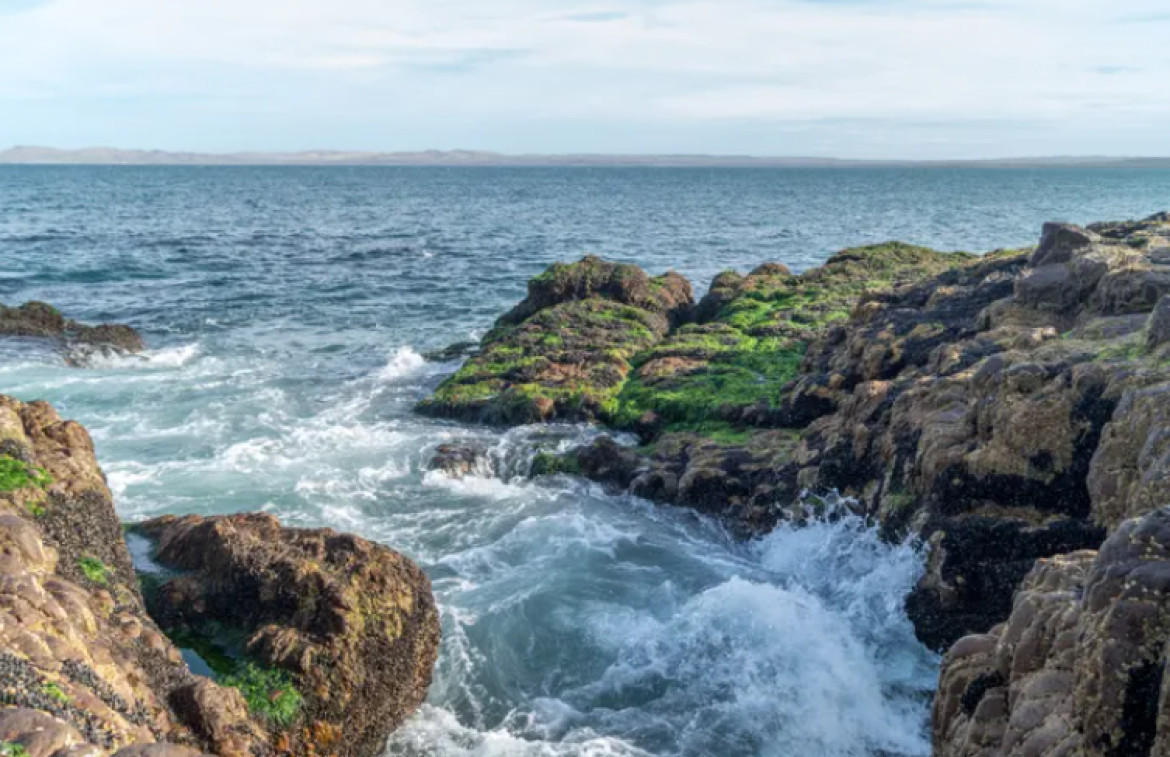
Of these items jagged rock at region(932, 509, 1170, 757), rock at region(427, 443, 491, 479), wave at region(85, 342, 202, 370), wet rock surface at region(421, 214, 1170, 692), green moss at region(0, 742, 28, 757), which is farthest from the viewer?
wave at region(85, 342, 202, 370)

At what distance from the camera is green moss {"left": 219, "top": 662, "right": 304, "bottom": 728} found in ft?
30.4

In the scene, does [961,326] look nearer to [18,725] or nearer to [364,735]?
[364,735]

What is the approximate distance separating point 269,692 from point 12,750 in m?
4.45

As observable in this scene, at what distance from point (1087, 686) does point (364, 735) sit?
7.65 metres

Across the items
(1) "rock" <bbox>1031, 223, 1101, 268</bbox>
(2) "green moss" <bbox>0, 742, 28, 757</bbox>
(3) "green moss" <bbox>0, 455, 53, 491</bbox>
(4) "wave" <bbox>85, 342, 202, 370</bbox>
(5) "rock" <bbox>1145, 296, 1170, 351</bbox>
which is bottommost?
(4) "wave" <bbox>85, 342, 202, 370</bbox>

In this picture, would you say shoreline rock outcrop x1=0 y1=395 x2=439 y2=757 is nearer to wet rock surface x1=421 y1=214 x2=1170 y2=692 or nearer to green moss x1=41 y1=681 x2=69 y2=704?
green moss x1=41 y1=681 x2=69 y2=704

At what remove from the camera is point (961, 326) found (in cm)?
1789

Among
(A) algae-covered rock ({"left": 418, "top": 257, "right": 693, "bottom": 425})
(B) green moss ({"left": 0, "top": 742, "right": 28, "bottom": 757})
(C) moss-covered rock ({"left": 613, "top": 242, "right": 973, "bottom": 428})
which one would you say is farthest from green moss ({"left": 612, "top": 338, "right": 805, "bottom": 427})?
(B) green moss ({"left": 0, "top": 742, "right": 28, "bottom": 757})

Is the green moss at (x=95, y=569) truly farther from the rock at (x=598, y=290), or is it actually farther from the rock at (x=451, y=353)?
the rock at (x=598, y=290)

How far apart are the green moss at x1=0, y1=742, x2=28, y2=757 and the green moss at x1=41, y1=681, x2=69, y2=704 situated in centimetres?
89

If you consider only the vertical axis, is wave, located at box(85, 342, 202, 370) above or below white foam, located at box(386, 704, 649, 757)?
above

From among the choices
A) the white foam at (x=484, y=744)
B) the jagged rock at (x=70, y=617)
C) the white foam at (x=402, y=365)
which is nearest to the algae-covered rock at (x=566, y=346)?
the white foam at (x=402, y=365)

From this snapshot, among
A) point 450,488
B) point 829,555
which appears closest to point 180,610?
point 450,488

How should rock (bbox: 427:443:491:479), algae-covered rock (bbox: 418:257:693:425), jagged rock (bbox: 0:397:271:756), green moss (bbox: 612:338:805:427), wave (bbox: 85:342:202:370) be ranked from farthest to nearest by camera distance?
wave (bbox: 85:342:202:370) → algae-covered rock (bbox: 418:257:693:425) → green moss (bbox: 612:338:805:427) → rock (bbox: 427:443:491:479) → jagged rock (bbox: 0:397:271:756)
